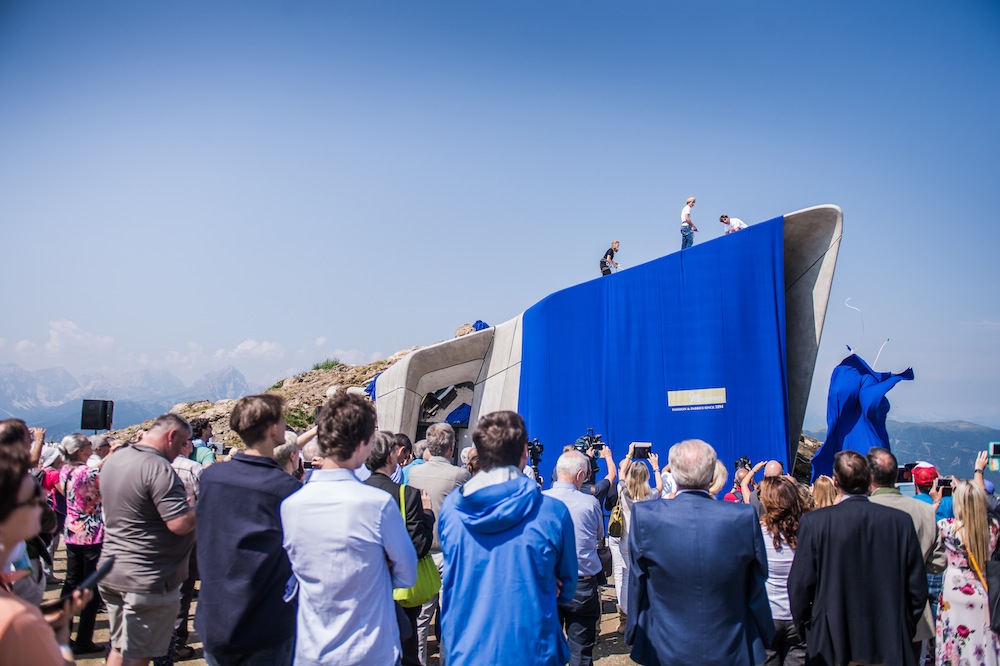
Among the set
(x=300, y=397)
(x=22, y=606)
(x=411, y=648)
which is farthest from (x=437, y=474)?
(x=300, y=397)

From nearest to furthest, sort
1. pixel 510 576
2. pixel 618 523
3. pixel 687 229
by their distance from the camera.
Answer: pixel 510 576 < pixel 618 523 < pixel 687 229

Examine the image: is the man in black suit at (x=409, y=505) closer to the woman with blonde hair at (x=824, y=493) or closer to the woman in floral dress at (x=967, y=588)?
the woman with blonde hair at (x=824, y=493)

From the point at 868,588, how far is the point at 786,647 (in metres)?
0.73

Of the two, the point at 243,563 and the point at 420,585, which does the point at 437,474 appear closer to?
the point at 420,585

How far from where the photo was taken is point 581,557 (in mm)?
4316

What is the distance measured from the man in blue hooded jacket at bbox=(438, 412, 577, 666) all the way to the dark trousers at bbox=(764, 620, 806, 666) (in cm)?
163

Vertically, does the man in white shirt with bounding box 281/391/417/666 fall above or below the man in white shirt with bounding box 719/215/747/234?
below

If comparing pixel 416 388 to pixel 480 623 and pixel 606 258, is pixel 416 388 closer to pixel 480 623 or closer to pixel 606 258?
pixel 606 258

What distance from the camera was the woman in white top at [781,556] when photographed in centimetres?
378

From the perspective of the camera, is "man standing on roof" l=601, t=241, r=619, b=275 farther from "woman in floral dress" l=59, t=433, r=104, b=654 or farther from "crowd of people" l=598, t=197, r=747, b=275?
"woman in floral dress" l=59, t=433, r=104, b=654

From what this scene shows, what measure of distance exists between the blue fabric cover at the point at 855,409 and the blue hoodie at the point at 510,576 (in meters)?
7.43

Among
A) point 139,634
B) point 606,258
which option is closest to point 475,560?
point 139,634

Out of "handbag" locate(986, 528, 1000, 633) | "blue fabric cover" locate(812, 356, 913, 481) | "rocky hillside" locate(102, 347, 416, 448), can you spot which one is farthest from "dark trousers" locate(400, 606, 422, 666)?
"rocky hillside" locate(102, 347, 416, 448)

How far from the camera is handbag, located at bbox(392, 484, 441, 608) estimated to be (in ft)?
12.2
